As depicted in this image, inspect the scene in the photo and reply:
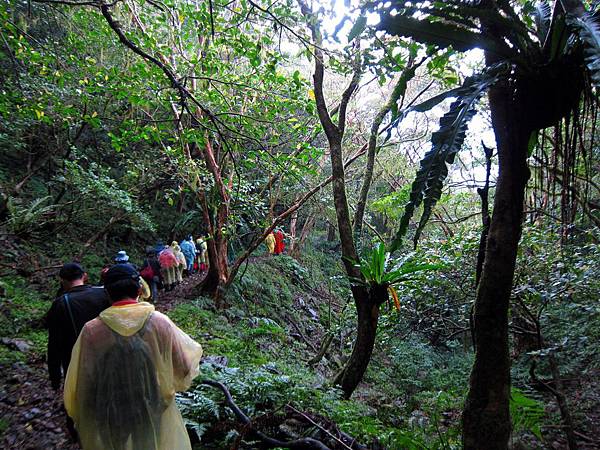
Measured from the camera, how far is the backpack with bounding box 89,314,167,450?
2027 millimetres

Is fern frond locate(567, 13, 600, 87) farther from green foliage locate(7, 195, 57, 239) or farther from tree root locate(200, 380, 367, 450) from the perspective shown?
green foliage locate(7, 195, 57, 239)

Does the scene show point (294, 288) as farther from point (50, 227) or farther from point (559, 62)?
point (559, 62)

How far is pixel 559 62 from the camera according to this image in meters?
1.84

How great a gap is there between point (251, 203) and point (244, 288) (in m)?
4.06

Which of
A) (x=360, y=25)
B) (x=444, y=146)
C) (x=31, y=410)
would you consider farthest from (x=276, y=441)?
(x=31, y=410)

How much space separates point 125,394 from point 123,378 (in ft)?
0.30

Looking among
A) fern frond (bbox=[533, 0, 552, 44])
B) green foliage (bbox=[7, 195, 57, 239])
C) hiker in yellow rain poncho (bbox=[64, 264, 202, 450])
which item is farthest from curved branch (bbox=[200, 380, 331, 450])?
green foliage (bbox=[7, 195, 57, 239])

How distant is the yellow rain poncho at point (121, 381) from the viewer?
2.03 m

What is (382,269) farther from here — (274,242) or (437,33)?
(274,242)

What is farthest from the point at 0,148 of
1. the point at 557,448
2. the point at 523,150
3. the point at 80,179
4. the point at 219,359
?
the point at 557,448

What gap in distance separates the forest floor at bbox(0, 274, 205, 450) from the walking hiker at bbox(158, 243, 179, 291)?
4.99m

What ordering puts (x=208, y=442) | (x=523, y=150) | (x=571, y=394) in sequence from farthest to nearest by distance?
(x=571, y=394)
(x=208, y=442)
(x=523, y=150)

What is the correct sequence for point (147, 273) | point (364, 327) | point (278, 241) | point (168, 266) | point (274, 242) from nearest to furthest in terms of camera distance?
point (364, 327), point (147, 273), point (168, 266), point (274, 242), point (278, 241)

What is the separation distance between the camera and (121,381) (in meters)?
2.04
